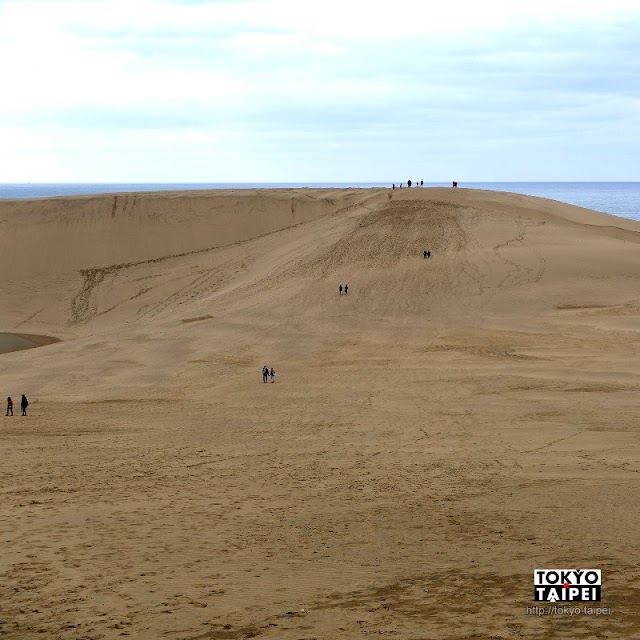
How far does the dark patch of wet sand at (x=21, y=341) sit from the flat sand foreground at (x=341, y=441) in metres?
1.52

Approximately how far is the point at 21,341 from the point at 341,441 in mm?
24624

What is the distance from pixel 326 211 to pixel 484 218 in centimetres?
1661

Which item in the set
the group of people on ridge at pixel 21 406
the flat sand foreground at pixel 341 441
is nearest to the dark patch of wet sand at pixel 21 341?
the flat sand foreground at pixel 341 441

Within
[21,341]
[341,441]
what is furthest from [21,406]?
[21,341]

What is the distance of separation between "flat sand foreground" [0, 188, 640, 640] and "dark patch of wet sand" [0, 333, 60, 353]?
1.52 m

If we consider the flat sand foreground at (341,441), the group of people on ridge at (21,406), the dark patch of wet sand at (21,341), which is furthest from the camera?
the dark patch of wet sand at (21,341)

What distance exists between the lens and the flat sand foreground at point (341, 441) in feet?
35.2

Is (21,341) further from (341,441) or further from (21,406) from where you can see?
(341,441)

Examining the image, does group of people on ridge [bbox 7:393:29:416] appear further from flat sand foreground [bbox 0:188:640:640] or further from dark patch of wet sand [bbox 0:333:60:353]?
dark patch of wet sand [bbox 0:333:60:353]

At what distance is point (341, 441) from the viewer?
18.9m

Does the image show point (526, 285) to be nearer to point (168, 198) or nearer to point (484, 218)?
point (484, 218)

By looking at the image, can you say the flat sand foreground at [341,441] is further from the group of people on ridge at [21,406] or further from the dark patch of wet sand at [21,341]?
the dark patch of wet sand at [21,341]

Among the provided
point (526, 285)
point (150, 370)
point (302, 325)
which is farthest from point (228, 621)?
point (526, 285)

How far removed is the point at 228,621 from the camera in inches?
399
